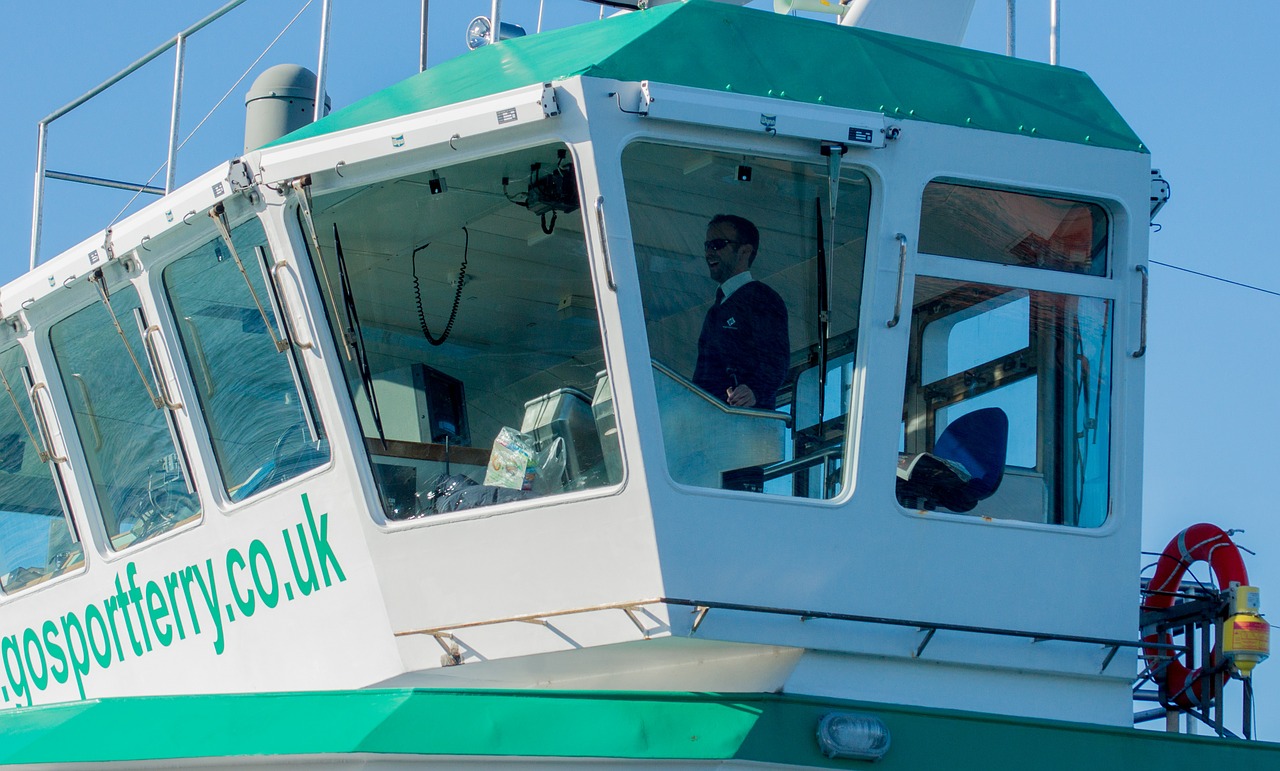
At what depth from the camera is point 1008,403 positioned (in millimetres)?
8820

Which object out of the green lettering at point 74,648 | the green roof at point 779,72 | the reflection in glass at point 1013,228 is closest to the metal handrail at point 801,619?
the reflection in glass at point 1013,228

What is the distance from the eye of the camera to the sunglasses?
827 centimetres

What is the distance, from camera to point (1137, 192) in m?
8.89

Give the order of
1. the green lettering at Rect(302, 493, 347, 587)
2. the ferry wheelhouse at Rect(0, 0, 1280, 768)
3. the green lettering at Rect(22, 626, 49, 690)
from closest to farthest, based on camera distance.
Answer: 1. the ferry wheelhouse at Rect(0, 0, 1280, 768)
2. the green lettering at Rect(302, 493, 347, 587)
3. the green lettering at Rect(22, 626, 49, 690)

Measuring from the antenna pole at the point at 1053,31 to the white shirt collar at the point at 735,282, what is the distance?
2439 mm

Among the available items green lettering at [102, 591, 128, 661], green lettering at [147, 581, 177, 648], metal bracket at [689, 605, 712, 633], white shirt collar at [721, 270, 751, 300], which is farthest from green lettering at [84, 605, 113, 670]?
white shirt collar at [721, 270, 751, 300]

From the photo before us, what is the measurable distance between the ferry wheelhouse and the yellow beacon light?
1.05 ft

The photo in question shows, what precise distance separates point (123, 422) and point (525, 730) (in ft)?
11.1

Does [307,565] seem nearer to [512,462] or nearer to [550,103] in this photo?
[512,462]

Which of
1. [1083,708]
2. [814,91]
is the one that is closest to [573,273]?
[814,91]

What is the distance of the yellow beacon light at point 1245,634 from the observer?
9156mm

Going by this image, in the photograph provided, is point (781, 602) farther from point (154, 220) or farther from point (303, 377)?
point (154, 220)

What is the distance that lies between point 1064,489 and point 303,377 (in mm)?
3747

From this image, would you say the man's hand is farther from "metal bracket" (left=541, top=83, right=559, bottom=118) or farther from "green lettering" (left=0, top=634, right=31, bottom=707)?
"green lettering" (left=0, top=634, right=31, bottom=707)
